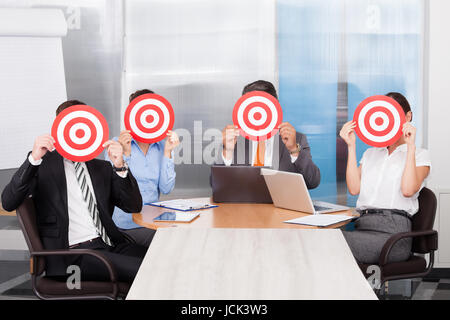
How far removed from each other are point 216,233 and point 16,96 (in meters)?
3.68

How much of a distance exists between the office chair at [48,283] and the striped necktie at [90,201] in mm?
282

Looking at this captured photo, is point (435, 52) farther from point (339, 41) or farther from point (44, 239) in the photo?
point (44, 239)

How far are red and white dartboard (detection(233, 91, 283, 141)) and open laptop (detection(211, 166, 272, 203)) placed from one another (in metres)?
0.28

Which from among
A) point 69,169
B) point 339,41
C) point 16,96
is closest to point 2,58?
point 16,96

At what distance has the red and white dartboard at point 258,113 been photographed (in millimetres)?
3086

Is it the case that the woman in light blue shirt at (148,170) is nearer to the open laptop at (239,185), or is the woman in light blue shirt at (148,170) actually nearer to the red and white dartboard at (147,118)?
the red and white dartboard at (147,118)

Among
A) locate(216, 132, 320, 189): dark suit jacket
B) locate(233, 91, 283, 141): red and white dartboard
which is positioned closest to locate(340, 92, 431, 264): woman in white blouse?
locate(216, 132, 320, 189): dark suit jacket

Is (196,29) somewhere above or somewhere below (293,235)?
above

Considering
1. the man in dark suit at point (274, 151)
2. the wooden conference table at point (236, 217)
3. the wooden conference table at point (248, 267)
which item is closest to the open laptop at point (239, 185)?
the wooden conference table at point (236, 217)

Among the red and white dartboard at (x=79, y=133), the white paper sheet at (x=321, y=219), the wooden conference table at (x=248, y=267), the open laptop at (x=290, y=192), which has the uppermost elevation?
the red and white dartboard at (x=79, y=133)

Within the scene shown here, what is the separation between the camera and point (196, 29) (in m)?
4.53

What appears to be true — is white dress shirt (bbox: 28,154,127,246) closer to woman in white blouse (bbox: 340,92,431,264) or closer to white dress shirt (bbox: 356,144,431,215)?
woman in white blouse (bbox: 340,92,431,264)

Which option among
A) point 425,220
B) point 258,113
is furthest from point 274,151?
point 425,220
